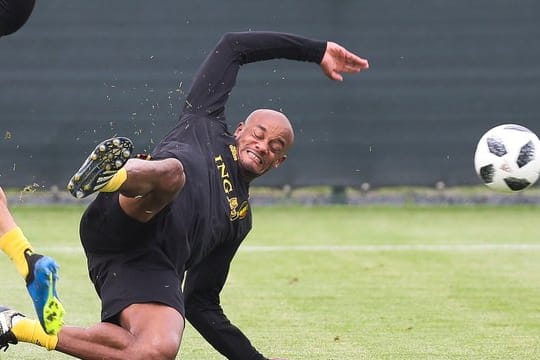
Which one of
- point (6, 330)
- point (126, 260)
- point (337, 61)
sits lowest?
point (6, 330)

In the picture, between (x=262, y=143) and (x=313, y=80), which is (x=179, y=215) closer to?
(x=262, y=143)

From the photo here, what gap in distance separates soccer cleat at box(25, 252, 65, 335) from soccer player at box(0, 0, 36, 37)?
1.07 metres

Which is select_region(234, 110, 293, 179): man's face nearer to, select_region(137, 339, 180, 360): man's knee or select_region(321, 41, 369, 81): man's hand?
select_region(321, 41, 369, 81): man's hand

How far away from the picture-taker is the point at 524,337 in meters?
6.85

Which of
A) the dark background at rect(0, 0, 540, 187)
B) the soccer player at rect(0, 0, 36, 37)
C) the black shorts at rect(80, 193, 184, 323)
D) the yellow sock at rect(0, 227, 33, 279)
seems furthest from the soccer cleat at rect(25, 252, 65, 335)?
the dark background at rect(0, 0, 540, 187)

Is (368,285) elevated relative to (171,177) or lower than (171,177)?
lower

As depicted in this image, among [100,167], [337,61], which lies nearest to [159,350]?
[100,167]

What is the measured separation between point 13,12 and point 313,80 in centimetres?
947

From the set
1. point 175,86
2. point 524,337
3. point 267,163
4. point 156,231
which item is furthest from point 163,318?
point 175,86

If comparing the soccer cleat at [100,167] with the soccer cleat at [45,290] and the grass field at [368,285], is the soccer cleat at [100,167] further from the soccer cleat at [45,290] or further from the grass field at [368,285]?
the grass field at [368,285]

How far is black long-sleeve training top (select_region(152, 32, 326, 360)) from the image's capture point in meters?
5.38

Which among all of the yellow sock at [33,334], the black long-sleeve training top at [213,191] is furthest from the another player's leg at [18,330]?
the black long-sleeve training top at [213,191]

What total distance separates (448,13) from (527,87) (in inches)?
52.4

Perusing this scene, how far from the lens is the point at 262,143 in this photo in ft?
18.9
